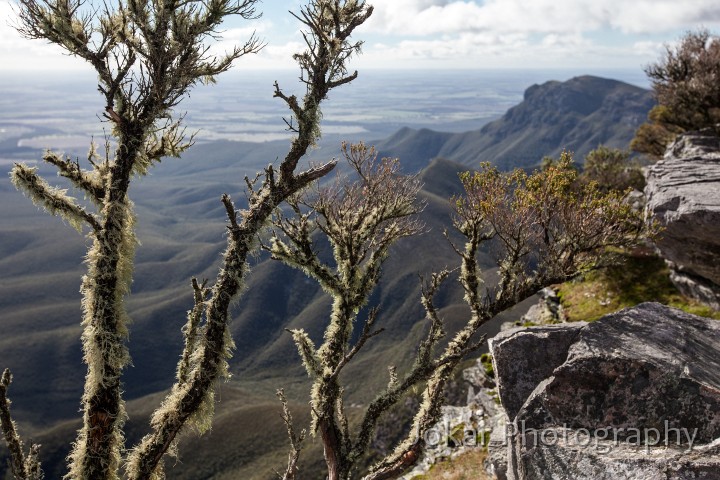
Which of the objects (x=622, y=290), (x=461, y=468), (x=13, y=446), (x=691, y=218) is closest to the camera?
(x=13, y=446)

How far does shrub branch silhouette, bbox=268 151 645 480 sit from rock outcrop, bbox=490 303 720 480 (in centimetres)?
482

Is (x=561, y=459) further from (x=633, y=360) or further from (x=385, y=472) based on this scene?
(x=385, y=472)

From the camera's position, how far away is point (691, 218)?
23.8 metres

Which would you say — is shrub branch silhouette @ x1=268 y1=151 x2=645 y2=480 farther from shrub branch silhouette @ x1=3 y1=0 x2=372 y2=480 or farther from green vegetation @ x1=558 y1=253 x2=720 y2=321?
green vegetation @ x1=558 y1=253 x2=720 y2=321

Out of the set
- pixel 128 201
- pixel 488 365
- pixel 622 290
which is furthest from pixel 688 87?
pixel 128 201

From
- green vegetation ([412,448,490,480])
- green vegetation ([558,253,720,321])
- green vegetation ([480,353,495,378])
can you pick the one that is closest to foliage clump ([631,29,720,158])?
green vegetation ([558,253,720,321])

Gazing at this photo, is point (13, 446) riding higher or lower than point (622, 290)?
higher

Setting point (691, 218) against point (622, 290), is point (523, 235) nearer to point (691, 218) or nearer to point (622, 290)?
point (691, 218)

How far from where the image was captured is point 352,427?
130000 millimetres

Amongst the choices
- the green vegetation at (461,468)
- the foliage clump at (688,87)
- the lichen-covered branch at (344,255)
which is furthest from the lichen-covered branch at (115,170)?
the foliage clump at (688,87)

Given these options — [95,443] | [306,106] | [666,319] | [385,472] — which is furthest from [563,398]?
[95,443]

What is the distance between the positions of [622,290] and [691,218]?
11077mm

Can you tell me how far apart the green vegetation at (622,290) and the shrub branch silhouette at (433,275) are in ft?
40.3

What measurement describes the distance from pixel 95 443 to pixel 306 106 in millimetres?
13251
